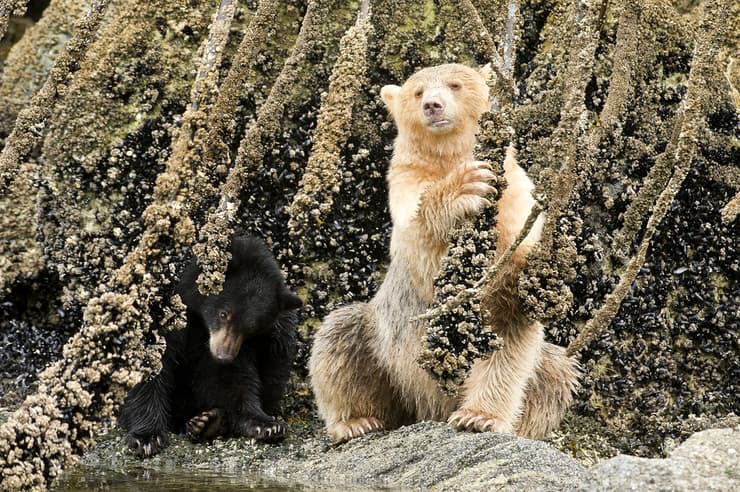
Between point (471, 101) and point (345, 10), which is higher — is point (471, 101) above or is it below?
below

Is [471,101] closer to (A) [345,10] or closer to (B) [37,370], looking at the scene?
(A) [345,10]

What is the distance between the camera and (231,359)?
6.94 metres

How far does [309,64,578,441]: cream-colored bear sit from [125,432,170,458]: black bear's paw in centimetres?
105

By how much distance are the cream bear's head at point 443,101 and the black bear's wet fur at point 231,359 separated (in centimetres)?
148

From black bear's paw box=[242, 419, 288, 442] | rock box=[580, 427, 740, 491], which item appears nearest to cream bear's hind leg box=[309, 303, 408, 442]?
black bear's paw box=[242, 419, 288, 442]

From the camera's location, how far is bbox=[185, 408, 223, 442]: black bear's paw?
22.3 ft

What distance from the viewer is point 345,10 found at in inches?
317

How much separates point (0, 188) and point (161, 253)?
89 centimetres

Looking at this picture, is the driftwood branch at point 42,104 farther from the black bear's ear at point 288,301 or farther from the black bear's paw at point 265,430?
the black bear's paw at point 265,430

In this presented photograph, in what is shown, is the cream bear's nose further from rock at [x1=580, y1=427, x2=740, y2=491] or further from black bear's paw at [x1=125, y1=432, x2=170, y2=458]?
rock at [x1=580, y1=427, x2=740, y2=491]

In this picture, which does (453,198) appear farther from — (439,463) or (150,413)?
(150,413)

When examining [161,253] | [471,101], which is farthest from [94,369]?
[471,101]

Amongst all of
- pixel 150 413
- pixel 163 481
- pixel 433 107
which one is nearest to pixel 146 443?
A: pixel 150 413

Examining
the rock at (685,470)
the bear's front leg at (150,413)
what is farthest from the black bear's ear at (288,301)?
the rock at (685,470)
